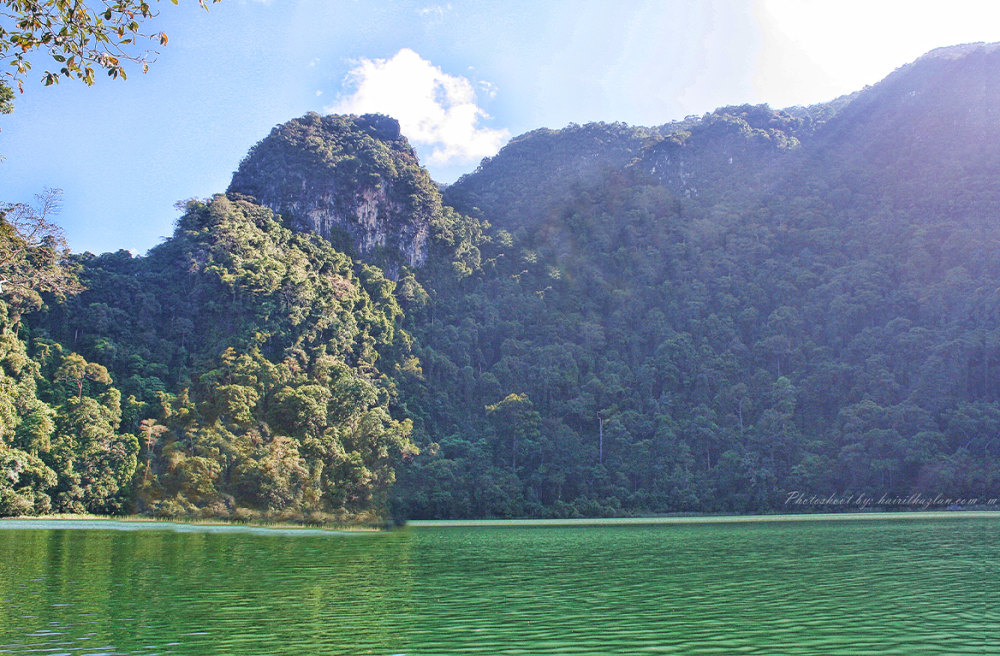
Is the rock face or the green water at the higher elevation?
the rock face

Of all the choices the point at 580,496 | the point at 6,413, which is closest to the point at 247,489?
the point at 6,413

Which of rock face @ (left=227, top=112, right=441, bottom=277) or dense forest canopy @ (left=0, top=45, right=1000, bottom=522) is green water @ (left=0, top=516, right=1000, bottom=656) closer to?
dense forest canopy @ (left=0, top=45, right=1000, bottom=522)

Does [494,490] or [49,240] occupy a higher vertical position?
[49,240]

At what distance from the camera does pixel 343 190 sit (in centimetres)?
9325

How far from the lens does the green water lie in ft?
35.1

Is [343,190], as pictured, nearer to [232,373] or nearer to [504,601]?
[232,373]

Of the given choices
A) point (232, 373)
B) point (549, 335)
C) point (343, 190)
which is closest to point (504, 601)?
point (232, 373)

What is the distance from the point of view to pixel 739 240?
104 metres

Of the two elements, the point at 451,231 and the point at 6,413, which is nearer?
the point at 6,413

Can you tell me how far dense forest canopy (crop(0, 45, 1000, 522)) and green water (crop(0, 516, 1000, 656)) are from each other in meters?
26.9

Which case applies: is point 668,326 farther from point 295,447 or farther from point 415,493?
point 295,447

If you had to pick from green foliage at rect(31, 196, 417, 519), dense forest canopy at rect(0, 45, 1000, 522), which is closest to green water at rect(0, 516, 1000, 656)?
green foliage at rect(31, 196, 417, 519)

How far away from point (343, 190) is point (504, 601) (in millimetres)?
83872

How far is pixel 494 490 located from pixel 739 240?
5847 centimetres
